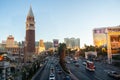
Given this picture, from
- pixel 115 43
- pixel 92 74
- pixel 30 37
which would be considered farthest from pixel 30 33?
pixel 92 74

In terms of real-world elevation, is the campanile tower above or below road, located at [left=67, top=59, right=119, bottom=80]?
above

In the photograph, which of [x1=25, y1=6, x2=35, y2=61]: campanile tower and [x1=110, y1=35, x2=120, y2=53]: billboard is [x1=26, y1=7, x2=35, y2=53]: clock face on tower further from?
[x1=110, y1=35, x2=120, y2=53]: billboard

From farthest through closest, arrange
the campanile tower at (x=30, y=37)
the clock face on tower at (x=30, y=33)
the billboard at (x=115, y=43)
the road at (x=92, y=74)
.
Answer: the clock face on tower at (x=30, y=33), the campanile tower at (x=30, y=37), the billboard at (x=115, y=43), the road at (x=92, y=74)

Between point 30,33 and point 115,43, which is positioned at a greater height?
point 30,33

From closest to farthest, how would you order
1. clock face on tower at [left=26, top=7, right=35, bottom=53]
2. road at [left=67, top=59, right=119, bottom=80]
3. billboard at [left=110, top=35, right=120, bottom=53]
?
road at [left=67, top=59, right=119, bottom=80] < billboard at [left=110, top=35, right=120, bottom=53] < clock face on tower at [left=26, top=7, right=35, bottom=53]

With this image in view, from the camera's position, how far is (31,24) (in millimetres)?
181625

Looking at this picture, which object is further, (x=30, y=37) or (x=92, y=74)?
(x=30, y=37)

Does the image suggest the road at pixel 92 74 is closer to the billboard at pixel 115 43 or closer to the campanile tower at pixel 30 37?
the billboard at pixel 115 43

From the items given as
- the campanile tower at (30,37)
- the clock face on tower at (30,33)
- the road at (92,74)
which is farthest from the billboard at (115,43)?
the campanile tower at (30,37)

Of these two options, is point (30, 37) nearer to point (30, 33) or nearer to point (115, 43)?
point (30, 33)

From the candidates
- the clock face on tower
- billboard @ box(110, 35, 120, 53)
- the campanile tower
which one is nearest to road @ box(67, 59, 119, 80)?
billboard @ box(110, 35, 120, 53)

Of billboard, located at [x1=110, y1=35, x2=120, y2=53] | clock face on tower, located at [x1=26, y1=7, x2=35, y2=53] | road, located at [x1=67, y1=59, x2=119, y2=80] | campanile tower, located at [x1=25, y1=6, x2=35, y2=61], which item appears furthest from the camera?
clock face on tower, located at [x1=26, y1=7, x2=35, y2=53]

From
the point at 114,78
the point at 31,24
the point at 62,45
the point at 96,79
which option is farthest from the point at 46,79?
the point at 31,24

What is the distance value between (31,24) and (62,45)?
3279 inches
